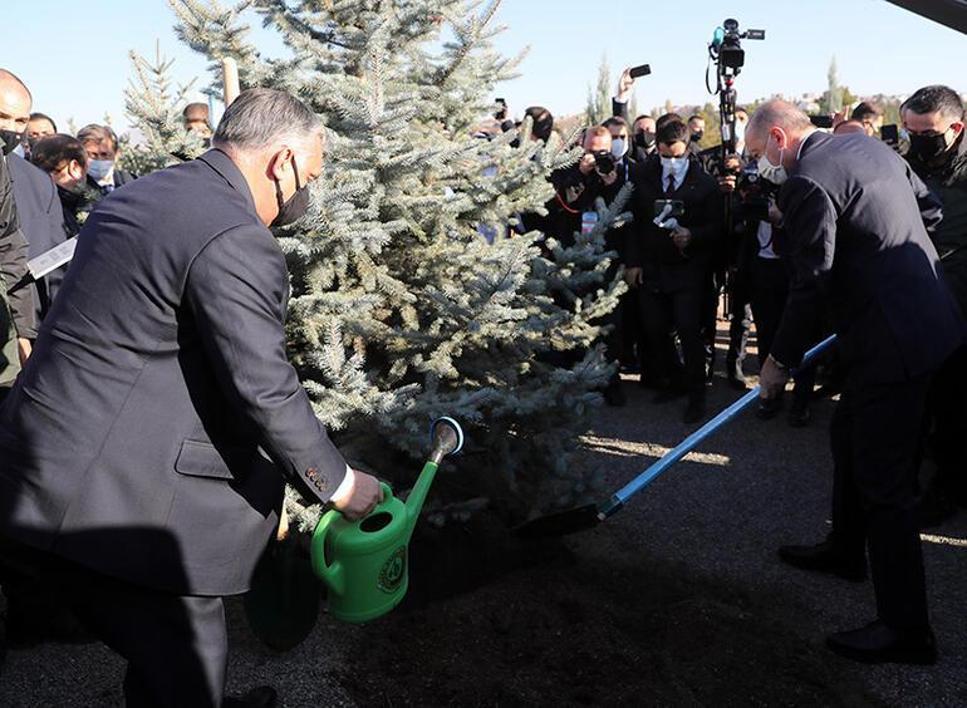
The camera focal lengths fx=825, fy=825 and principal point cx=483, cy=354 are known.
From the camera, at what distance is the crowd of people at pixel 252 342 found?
75.1 inches

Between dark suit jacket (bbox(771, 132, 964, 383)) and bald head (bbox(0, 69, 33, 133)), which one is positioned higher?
bald head (bbox(0, 69, 33, 133))

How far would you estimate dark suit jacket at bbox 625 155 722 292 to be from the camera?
6410 millimetres

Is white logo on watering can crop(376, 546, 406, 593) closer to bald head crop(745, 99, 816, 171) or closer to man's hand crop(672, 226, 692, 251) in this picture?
bald head crop(745, 99, 816, 171)

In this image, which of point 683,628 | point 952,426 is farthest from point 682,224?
point 683,628

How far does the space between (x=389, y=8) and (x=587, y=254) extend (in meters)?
1.38

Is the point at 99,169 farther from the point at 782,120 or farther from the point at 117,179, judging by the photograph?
the point at 782,120

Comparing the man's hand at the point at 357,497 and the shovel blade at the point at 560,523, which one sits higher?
the man's hand at the point at 357,497

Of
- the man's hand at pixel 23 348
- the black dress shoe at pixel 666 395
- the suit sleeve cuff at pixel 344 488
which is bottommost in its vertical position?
the black dress shoe at pixel 666 395

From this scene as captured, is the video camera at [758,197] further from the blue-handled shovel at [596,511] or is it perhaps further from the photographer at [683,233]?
the blue-handled shovel at [596,511]

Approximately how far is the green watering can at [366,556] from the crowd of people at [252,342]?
116 mm

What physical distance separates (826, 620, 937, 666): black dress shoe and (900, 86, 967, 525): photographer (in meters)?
1.50

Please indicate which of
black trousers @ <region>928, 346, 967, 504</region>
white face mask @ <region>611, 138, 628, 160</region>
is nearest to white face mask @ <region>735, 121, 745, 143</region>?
white face mask @ <region>611, 138, 628, 160</region>

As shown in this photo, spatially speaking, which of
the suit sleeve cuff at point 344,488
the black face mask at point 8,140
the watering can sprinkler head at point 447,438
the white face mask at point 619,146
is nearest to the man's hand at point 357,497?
the suit sleeve cuff at point 344,488

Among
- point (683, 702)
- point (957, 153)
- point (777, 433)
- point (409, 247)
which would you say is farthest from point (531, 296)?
point (777, 433)
